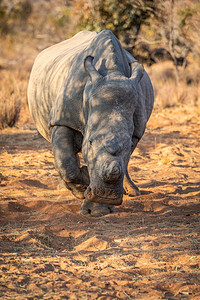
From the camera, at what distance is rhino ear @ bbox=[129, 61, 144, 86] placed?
3450 millimetres

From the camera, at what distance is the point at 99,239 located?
333cm

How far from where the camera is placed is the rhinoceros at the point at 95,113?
3086 millimetres

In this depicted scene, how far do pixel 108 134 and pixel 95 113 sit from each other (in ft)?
0.86

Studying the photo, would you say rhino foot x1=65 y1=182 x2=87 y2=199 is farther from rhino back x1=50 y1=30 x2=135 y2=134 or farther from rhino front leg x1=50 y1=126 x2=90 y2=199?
rhino back x1=50 y1=30 x2=135 y2=134

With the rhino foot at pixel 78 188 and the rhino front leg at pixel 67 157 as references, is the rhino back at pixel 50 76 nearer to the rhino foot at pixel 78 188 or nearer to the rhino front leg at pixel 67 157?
the rhino front leg at pixel 67 157

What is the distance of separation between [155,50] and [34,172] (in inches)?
373

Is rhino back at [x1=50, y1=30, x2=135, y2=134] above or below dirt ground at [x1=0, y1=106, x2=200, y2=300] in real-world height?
above

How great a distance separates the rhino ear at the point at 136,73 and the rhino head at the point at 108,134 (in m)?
0.05

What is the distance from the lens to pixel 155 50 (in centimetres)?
1417

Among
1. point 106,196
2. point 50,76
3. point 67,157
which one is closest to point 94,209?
point 67,157


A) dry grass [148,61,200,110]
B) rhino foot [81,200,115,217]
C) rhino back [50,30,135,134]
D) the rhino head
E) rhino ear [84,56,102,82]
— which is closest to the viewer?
the rhino head

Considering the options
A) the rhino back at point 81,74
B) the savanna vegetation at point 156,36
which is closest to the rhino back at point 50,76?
the rhino back at point 81,74

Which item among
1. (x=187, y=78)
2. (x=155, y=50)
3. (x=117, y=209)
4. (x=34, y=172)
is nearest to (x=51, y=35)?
(x=155, y=50)

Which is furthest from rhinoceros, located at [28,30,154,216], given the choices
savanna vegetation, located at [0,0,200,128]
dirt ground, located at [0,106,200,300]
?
savanna vegetation, located at [0,0,200,128]
